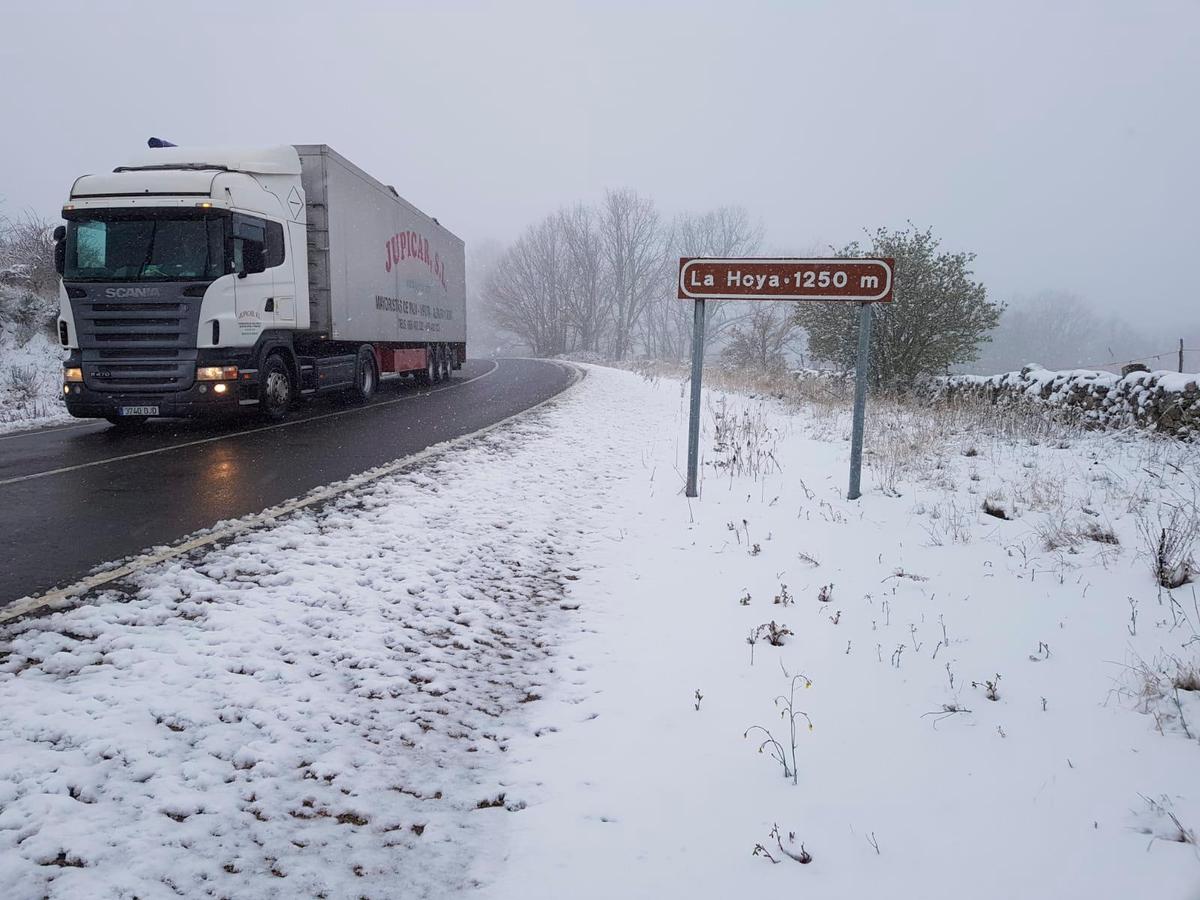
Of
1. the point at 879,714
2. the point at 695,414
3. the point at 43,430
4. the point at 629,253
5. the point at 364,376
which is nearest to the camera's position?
the point at 879,714

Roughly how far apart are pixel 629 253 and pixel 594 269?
11.7 feet

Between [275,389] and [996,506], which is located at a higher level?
[275,389]

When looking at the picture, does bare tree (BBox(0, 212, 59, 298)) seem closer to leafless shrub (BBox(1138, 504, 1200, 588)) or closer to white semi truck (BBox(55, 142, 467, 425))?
white semi truck (BBox(55, 142, 467, 425))

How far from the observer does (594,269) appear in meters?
60.6

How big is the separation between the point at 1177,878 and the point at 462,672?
9.04 feet

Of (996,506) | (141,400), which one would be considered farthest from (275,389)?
(996,506)

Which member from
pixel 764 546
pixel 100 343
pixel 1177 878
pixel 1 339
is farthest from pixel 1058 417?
pixel 1 339

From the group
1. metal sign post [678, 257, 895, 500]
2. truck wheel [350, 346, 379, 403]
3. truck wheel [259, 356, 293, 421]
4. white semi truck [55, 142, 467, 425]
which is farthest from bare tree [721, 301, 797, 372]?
metal sign post [678, 257, 895, 500]

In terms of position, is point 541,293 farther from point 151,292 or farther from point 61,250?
point 151,292

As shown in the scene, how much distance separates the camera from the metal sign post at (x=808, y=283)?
5.91 m

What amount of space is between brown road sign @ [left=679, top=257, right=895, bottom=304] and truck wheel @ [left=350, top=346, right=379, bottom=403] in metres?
10.2

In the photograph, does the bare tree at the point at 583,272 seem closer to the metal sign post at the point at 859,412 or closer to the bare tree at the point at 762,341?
the bare tree at the point at 762,341

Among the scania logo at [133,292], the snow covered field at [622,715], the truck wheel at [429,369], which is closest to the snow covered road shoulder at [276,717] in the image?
the snow covered field at [622,715]

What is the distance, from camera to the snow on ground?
38.4 ft
